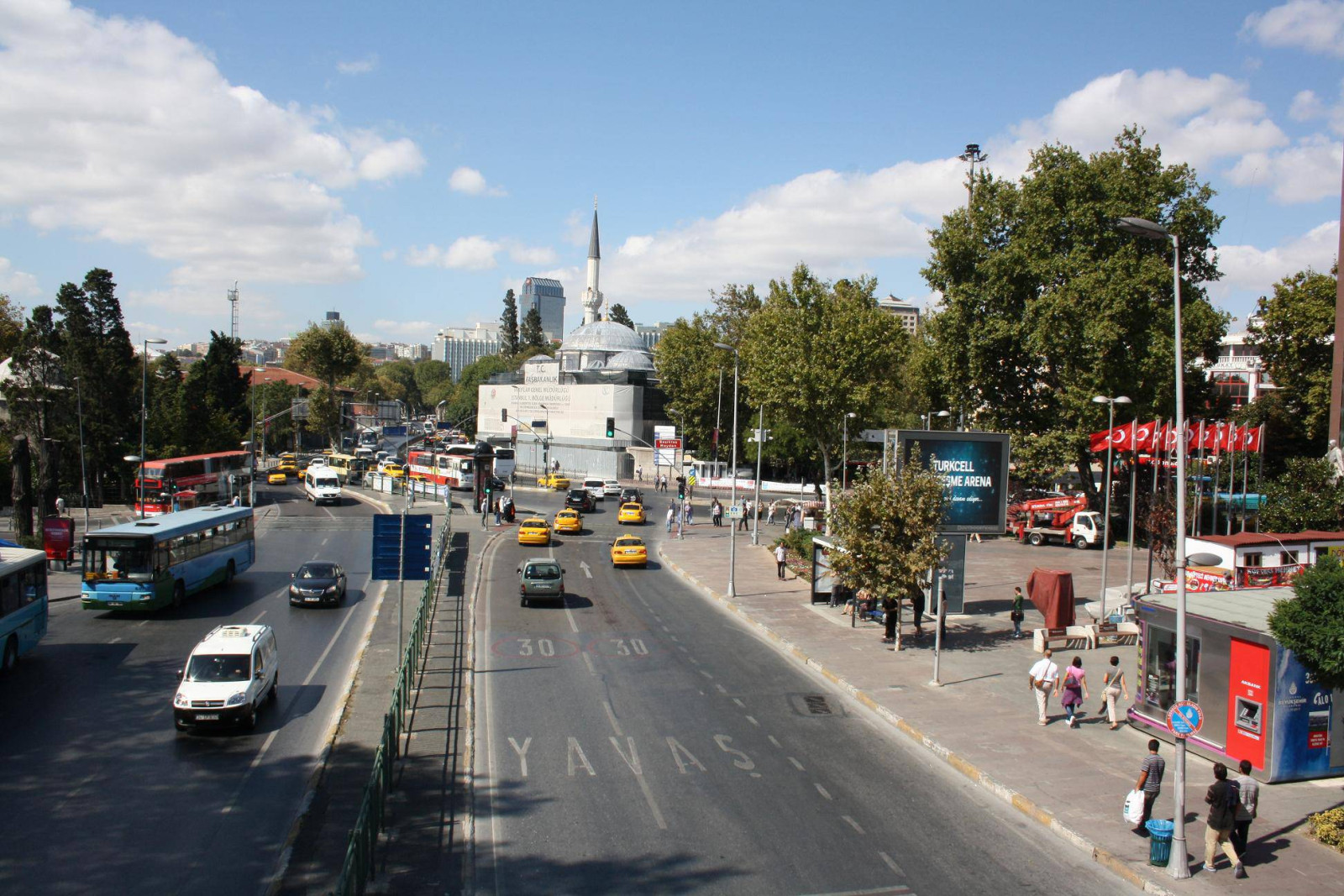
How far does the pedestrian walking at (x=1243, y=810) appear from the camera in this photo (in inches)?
457

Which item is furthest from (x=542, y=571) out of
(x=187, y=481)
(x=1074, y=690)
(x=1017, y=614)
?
(x=187, y=481)

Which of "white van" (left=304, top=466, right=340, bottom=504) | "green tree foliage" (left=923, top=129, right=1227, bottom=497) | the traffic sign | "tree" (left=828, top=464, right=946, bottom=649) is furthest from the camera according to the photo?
"white van" (left=304, top=466, right=340, bottom=504)

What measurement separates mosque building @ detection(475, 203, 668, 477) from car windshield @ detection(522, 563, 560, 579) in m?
54.3

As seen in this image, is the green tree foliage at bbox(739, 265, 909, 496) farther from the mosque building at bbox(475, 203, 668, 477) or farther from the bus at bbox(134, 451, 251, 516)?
the bus at bbox(134, 451, 251, 516)

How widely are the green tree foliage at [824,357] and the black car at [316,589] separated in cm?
3034

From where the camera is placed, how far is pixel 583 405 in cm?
9838

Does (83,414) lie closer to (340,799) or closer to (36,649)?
(36,649)

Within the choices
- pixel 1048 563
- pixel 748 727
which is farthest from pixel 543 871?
pixel 1048 563

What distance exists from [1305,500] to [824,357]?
2569 centimetres

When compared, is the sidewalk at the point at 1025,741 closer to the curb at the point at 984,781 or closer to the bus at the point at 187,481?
the curb at the point at 984,781

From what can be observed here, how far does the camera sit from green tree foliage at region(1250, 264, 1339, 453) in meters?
47.1

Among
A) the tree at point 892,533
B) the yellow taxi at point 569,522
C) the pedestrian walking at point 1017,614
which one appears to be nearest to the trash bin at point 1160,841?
the tree at point 892,533

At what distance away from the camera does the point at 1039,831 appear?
500 inches

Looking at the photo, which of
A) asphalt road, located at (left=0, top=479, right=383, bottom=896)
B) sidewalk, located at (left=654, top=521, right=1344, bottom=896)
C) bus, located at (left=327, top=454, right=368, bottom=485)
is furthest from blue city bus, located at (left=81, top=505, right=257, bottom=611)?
bus, located at (left=327, top=454, right=368, bottom=485)
